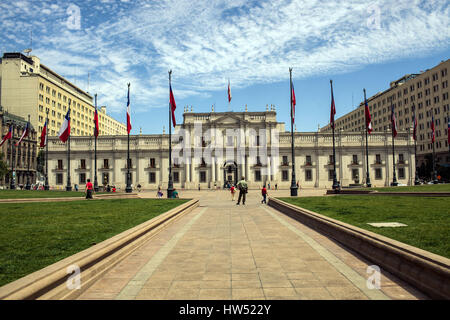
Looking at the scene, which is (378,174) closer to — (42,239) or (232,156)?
(232,156)

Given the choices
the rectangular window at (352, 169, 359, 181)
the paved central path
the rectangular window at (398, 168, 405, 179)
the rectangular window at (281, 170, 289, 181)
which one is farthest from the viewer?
the rectangular window at (281, 170, 289, 181)

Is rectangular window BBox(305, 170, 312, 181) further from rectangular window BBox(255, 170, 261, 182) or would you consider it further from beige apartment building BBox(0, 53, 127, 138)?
beige apartment building BBox(0, 53, 127, 138)

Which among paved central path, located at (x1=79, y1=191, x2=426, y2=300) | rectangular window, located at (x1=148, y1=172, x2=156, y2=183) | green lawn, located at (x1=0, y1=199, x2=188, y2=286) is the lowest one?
paved central path, located at (x1=79, y1=191, x2=426, y2=300)

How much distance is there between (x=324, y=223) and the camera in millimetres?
10031

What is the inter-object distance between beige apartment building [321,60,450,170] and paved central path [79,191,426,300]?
59776 mm

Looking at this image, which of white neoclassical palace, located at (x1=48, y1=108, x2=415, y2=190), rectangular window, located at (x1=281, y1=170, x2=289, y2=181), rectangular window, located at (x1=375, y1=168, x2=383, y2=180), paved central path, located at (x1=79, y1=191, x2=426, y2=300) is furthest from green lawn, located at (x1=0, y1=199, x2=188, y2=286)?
rectangular window, located at (x1=375, y1=168, x2=383, y2=180)

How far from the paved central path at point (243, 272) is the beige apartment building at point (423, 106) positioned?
59776 mm

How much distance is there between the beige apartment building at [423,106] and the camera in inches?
2498

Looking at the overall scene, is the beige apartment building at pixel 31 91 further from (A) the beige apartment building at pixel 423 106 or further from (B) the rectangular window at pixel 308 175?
(A) the beige apartment building at pixel 423 106

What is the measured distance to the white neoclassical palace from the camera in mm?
59375

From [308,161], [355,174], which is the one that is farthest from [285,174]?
[355,174]

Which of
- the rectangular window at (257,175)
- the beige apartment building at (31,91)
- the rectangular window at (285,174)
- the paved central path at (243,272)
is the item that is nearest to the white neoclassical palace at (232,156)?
the rectangular window at (285,174)

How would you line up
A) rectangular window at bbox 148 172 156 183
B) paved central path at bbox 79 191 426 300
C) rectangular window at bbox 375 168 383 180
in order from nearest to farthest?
1. paved central path at bbox 79 191 426 300
2. rectangular window at bbox 375 168 383 180
3. rectangular window at bbox 148 172 156 183

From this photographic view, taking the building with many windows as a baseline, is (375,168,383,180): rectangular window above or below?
below
